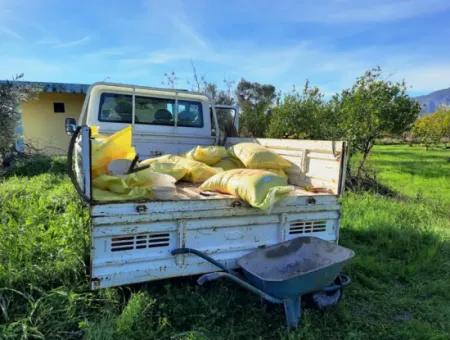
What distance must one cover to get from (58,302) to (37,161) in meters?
7.52

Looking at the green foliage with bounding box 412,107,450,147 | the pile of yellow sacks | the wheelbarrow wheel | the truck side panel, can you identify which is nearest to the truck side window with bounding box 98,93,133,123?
the pile of yellow sacks

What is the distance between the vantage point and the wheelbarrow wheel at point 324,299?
2.85 m

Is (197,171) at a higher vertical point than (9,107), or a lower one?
lower

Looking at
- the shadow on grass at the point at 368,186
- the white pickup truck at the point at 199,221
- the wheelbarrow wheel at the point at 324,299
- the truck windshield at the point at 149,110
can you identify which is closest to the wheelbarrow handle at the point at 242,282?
the white pickup truck at the point at 199,221

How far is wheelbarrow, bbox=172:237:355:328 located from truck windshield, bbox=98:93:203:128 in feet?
8.92

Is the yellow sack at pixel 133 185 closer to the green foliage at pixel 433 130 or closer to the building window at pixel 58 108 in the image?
the building window at pixel 58 108

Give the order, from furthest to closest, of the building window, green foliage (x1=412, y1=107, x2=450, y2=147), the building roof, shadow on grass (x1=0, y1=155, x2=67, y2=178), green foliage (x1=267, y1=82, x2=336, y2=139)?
green foliage (x1=412, y1=107, x2=450, y2=147)
the building window
the building roof
green foliage (x1=267, y1=82, x2=336, y2=139)
shadow on grass (x1=0, y1=155, x2=67, y2=178)

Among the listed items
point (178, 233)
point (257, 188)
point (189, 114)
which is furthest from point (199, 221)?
point (189, 114)

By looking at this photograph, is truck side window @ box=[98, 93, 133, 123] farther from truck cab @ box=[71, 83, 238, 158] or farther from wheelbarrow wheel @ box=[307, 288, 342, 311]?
wheelbarrow wheel @ box=[307, 288, 342, 311]

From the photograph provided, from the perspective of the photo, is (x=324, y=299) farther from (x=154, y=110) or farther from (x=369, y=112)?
(x=369, y=112)

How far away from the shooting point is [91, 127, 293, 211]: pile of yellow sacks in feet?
8.77

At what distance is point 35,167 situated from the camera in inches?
347

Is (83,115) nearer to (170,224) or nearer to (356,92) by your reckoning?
(170,224)

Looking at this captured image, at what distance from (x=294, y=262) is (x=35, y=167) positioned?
7815 millimetres
